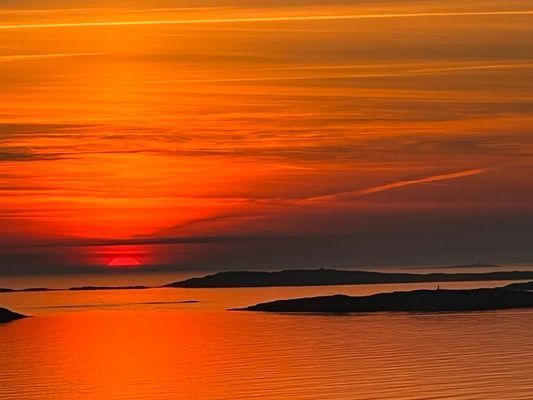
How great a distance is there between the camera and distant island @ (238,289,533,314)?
3684 inches

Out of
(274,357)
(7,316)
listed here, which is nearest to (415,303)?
(7,316)

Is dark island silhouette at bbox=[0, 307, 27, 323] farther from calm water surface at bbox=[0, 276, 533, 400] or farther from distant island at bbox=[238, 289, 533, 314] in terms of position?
distant island at bbox=[238, 289, 533, 314]

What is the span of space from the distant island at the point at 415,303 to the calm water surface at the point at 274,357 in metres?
7.17

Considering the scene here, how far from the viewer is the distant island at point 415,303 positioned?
9356 cm

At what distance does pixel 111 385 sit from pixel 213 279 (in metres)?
153

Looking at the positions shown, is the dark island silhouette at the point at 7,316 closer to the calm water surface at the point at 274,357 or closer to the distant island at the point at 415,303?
the calm water surface at the point at 274,357

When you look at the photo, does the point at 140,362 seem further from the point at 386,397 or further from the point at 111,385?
the point at 386,397

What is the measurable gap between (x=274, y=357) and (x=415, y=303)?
147 ft

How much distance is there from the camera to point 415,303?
9631cm

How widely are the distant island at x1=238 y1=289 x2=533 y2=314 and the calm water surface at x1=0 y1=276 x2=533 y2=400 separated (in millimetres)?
7174

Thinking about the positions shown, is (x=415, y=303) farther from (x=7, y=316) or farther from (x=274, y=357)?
(x=274, y=357)

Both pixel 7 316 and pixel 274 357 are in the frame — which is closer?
pixel 274 357

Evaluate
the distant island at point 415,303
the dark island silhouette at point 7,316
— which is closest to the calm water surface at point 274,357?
the dark island silhouette at point 7,316

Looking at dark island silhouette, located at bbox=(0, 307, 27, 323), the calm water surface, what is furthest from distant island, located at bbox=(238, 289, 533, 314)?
dark island silhouette, located at bbox=(0, 307, 27, 323)
